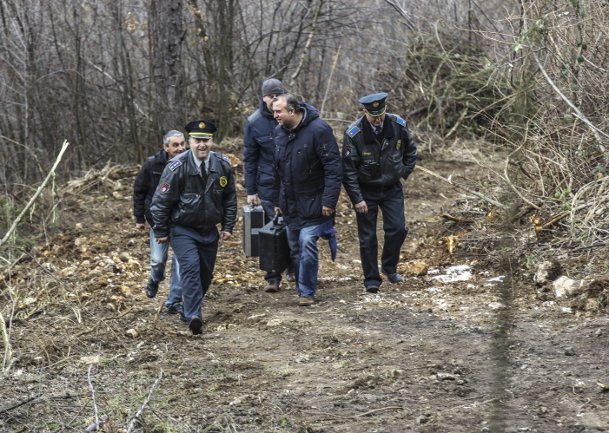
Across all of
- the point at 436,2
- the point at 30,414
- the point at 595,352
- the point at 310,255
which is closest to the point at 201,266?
the point at 310,255

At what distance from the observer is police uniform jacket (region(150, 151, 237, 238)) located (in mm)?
7543

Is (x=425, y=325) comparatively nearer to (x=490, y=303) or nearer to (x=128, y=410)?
(x=490, y=303)

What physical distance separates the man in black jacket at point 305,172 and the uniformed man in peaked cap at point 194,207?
0.59 m

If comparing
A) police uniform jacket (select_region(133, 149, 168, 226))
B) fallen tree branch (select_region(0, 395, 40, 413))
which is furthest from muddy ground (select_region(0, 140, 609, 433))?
police uniform jacket (select_region(133, 149, 168, 226))

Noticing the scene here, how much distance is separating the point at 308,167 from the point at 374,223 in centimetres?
87

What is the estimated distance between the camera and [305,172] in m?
8.16

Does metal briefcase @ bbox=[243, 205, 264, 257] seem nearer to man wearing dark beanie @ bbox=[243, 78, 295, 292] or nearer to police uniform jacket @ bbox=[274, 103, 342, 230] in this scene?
man wearing dark beanie @ bbox=[243, 78, 295, 292]

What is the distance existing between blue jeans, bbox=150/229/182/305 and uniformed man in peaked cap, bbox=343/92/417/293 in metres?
1.60

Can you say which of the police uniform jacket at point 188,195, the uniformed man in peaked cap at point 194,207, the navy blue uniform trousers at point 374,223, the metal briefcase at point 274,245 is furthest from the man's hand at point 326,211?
the police uniform jacket at point 188,195

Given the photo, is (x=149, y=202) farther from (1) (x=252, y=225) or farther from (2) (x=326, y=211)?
(2) (x=326, y=211)

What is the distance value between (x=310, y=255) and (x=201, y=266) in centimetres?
96

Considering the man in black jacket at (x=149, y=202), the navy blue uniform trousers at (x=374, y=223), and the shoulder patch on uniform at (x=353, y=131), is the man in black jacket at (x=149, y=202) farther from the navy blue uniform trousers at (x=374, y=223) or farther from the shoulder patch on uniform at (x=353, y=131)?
the navy blue uniform trousers at (x=374, y=223)

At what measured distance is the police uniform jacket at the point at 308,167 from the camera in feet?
26.5

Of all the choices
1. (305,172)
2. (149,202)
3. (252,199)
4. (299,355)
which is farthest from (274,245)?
(299,355)
